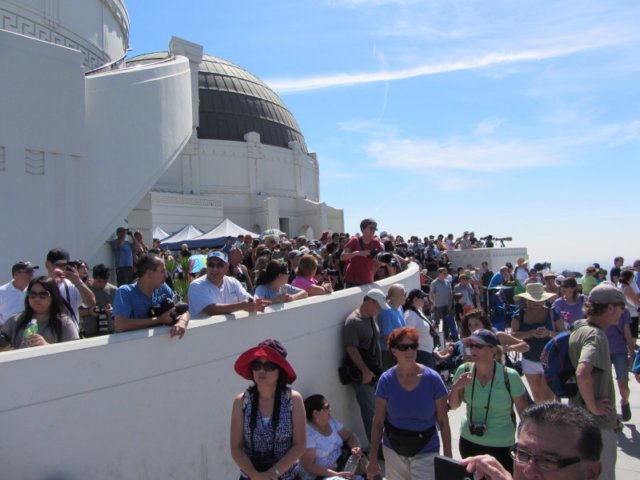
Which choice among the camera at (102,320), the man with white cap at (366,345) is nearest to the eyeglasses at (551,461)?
the man with white cap at (366,345)

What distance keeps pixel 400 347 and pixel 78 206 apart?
6.66 m

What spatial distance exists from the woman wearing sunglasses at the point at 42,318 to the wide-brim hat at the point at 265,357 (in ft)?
4.72

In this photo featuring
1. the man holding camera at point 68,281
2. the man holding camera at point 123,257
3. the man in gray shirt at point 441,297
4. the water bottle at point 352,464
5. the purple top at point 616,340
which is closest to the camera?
the water bottle at point 352,464

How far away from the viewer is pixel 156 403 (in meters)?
3.56

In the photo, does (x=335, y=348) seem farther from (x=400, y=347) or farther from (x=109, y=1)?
(x=109, y=1)

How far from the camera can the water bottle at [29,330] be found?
3578mm

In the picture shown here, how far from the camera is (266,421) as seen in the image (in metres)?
3.15

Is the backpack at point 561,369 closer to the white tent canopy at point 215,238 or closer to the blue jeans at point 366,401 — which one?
the blue jeans at point 366,401

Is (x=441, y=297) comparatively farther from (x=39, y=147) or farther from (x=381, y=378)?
(x=39, y=147)

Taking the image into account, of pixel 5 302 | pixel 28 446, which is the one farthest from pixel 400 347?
pixel 5 302

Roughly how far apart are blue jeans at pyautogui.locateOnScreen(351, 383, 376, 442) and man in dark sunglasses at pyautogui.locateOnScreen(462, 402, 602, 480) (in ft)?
12.8

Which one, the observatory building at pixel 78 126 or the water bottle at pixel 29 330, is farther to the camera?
the observatory building at pixel 78 126

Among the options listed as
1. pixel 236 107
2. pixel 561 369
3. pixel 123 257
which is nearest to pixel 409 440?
pixel 561 369

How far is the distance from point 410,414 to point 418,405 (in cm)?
9
